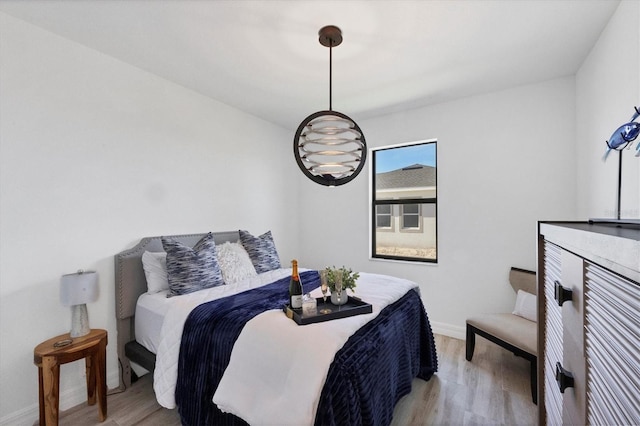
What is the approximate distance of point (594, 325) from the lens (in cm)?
66

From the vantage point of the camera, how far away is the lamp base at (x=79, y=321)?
1948 mm

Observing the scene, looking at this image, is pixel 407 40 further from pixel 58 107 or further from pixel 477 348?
pixel 477 348

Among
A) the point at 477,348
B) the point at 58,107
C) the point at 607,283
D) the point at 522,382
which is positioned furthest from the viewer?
the point at 477,348

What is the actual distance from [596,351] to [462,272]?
2.71 m

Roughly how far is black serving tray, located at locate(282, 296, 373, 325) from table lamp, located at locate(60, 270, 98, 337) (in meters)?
1.36

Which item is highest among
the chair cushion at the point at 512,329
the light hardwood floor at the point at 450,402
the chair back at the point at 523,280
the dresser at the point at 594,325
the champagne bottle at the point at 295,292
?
the dresser at the point at 594,325

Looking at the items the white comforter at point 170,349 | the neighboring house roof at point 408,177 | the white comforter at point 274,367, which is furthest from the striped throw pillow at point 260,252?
the neighboring house roof at point 408,177

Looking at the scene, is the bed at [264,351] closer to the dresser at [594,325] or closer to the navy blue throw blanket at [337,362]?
the navy blue throw blanket at [337,362]

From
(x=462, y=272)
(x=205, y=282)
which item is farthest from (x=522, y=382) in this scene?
(x=205, y=282)

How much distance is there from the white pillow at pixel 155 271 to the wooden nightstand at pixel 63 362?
44cm

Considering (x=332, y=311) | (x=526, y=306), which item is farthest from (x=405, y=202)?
(x=332, y=311)

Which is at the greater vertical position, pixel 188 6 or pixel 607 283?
pixel 188 6

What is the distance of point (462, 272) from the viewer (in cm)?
315

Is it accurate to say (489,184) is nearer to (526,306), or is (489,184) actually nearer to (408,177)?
(408,177)
